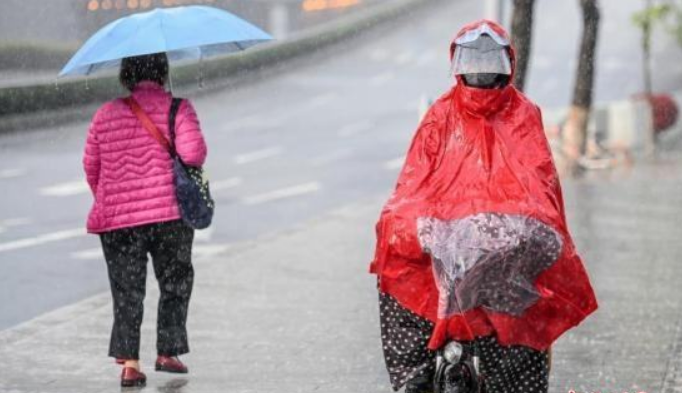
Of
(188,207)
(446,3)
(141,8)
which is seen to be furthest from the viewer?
(446,3)

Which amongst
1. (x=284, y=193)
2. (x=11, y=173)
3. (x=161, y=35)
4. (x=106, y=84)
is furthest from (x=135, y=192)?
(x=106, y=84)

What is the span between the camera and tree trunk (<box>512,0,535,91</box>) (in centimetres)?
1400

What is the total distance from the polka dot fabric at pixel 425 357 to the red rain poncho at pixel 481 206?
0.29 ft

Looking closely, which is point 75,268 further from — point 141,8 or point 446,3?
point 446,3

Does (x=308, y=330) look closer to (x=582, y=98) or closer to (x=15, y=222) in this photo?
(x=15, y=222)

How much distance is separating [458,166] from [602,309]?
514 cm

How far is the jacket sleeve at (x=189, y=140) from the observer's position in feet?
27.5

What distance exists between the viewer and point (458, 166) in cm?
654

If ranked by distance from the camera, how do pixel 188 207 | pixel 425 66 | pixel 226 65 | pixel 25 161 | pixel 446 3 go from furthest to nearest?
pixel 446 3 → pixel 425 66 → pixel 226 65 → pixel 25 161 → pixel 188 207

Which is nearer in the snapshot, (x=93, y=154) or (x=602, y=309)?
(x=93, y=154)

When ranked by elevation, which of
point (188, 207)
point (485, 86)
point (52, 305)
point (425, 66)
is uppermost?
point (485, 86)

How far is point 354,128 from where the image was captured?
36219mm

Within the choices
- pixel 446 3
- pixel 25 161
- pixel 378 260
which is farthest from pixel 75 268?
pixel 446 3

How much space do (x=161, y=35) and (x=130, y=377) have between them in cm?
176
